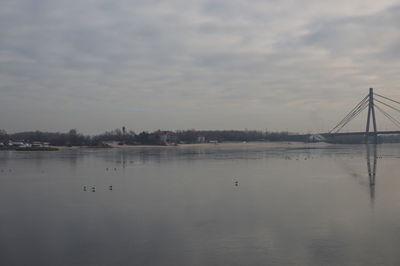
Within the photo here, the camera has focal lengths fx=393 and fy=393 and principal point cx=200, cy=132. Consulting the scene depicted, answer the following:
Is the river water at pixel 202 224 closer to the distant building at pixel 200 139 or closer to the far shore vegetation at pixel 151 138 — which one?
the far shore vegetation at pixel 151 138

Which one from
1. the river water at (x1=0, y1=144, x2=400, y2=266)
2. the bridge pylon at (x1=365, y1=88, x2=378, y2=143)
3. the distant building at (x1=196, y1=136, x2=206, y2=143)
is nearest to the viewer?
the river water at (x1=0, y1=144, x2=400, y2=266)

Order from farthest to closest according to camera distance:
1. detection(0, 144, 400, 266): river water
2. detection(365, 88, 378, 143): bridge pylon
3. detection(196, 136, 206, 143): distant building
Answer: detection(196, 136, 206, 143): distant building → detection(365, 88, 378, 143): bridge pylon → detection(0, 144, 400, 266): river water

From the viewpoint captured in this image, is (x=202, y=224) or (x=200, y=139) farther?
(x=200, y=139)

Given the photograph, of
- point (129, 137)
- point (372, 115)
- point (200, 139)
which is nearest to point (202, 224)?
point (372, 115)

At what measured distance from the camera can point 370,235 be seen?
7656mm

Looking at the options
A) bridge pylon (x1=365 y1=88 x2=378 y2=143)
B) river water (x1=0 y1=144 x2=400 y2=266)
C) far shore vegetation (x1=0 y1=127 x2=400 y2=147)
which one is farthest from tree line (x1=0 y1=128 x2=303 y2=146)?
river water (x1=0 y1=144 x2=400 y2=266)

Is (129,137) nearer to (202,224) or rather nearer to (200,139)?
(200,139)

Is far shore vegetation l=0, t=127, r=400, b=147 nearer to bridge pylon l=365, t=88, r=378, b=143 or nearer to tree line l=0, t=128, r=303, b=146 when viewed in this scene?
tree line l=0, t=128, r=303, b=146

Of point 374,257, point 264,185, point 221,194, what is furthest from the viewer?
point 264,185

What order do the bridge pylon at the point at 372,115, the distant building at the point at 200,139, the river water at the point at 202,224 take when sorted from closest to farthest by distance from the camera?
the river water at the point at 202,224, the bridge pylon at the point at 372,115, the distant building at the point at 200,139

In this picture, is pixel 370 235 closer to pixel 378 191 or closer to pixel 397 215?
pixel 397 215

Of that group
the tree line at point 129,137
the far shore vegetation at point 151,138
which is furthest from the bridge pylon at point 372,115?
the tree line at point 129,137

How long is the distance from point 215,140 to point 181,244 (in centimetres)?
10252

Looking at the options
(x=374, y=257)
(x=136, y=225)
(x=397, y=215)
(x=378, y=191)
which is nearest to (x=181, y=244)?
(x=136, y=225)
